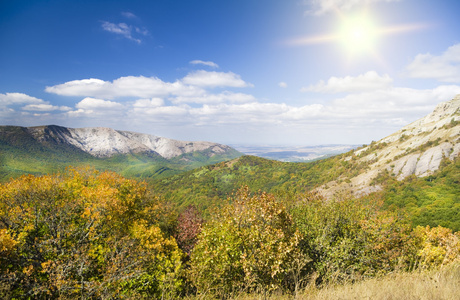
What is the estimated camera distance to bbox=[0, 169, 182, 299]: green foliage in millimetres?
14047

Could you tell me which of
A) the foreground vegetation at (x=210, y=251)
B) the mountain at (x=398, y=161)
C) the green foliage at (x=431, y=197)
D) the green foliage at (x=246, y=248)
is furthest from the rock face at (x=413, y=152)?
the green foliage at (x=246, y=248)

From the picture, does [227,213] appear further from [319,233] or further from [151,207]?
[151,207]

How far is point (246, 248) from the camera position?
14.7m

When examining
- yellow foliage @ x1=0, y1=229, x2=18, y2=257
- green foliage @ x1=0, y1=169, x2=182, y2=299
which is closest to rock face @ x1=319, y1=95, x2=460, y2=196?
green foliage @ x1=0, y1=169, x2=182, y2=299

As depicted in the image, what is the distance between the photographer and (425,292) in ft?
21.1

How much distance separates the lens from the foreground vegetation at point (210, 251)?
1300 centimetres

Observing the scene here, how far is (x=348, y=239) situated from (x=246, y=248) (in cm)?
930

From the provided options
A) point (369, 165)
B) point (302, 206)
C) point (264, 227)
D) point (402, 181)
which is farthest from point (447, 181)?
point (264, 227)

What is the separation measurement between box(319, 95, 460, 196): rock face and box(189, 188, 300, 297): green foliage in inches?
3047

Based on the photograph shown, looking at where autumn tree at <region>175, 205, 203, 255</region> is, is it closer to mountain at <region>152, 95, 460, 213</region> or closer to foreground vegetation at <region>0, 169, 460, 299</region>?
foreground vegetation at <region>0, 169, 460, 299</region>

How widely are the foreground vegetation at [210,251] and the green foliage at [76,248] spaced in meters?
0.10

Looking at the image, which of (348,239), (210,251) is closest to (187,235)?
(210,251)

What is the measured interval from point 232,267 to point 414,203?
258ft

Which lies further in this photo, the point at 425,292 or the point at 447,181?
the point at 447,181
